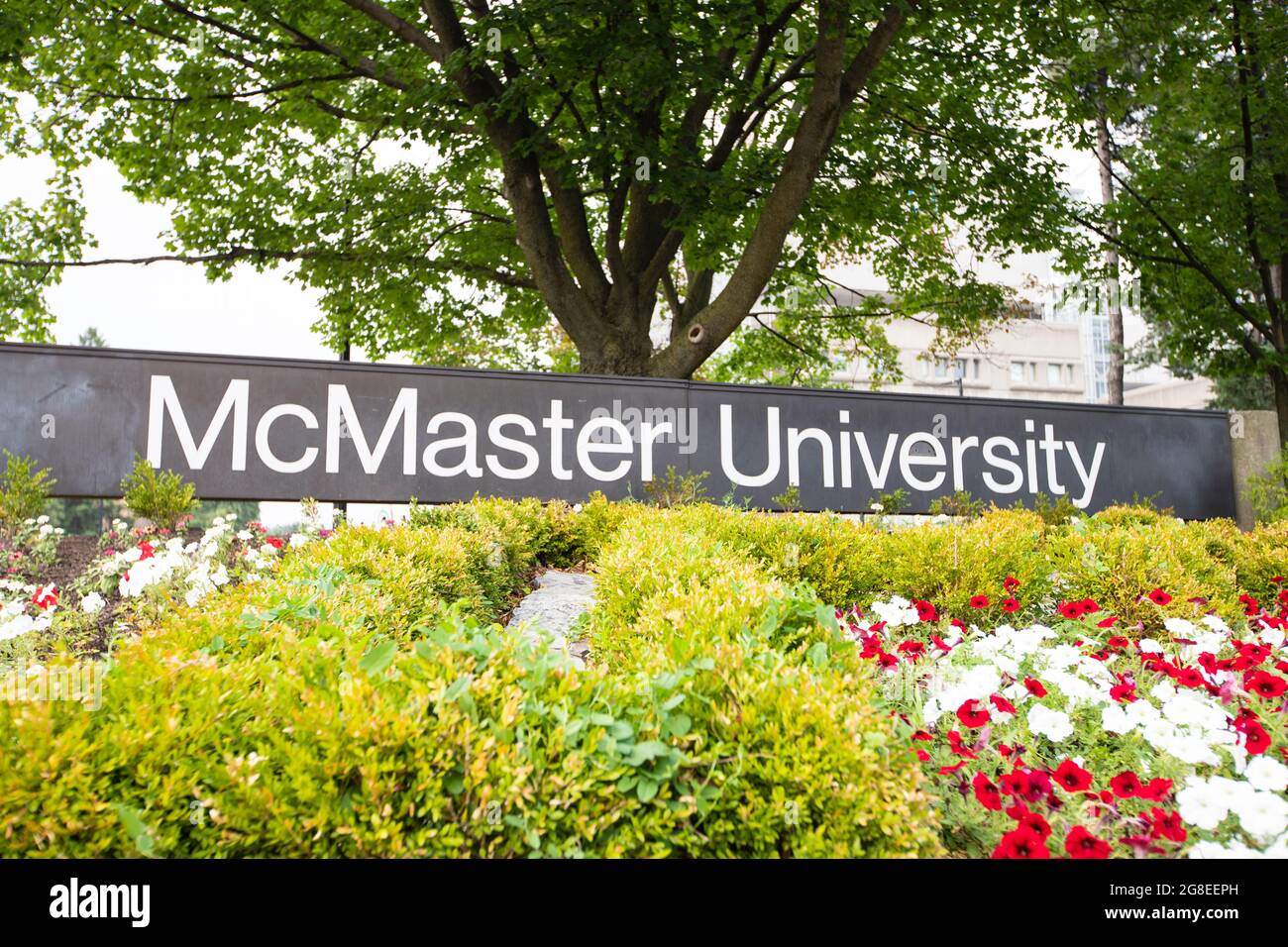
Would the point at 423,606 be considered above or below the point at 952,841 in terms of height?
above

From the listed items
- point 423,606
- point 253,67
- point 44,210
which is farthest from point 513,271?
point 423,606

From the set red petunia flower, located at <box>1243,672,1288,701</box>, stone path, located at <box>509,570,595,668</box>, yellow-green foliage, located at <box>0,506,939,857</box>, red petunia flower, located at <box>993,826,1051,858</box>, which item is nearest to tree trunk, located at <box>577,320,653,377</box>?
stone path, located at <box>509,570,595,668</box>

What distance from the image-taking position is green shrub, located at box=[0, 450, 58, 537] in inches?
327

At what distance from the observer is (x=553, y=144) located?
12.8m

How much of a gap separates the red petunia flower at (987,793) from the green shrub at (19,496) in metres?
8.93

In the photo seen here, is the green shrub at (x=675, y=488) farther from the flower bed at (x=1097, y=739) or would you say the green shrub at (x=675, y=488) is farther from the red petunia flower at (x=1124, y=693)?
the red petunia flower at (x=1124, y=693)

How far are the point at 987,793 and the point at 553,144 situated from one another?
39.1 ft

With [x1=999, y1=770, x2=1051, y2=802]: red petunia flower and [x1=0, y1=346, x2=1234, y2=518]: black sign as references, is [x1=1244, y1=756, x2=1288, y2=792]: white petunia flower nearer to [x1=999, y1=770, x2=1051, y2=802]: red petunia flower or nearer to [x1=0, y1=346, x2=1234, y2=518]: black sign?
[x1=999, y1=770, x2=1051, y2=802]: red petunia flower

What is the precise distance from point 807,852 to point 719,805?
25 centimetres

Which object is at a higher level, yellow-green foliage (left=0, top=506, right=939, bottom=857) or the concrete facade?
the concrete facade

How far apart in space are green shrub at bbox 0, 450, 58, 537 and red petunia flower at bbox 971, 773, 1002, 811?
8926mm

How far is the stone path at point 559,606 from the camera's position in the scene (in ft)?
16.5
